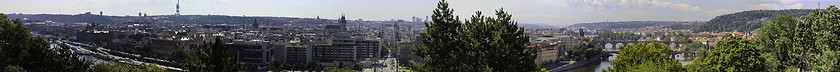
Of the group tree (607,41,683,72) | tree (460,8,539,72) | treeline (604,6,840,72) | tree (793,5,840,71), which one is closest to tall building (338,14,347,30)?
tree (607,41,683,72)

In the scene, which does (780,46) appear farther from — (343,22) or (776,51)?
(343,22)

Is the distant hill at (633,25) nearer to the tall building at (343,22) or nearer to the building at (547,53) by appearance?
the building at (547,53)

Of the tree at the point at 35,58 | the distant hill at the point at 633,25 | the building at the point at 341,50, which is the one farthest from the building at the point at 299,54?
the distant hill at the point at 633,25

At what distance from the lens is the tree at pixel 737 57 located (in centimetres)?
688

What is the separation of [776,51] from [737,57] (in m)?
0.96

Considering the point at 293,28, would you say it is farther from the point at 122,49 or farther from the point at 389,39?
the point at 122,49

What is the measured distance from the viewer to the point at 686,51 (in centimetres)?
2916

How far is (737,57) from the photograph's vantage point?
692 cm

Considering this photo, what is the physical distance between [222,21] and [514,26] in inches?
991

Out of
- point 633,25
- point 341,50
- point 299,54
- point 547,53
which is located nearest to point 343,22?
point 299,54

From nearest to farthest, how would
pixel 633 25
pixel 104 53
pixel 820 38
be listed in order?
1. pixel 820 38
2. pixel 104 53
3. pixel 633 25

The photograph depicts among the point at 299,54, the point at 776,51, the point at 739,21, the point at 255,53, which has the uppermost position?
the point at 739,21

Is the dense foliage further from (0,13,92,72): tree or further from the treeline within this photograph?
(0,13,92,72): tree

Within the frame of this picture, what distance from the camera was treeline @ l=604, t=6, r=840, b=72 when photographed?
654 cm
